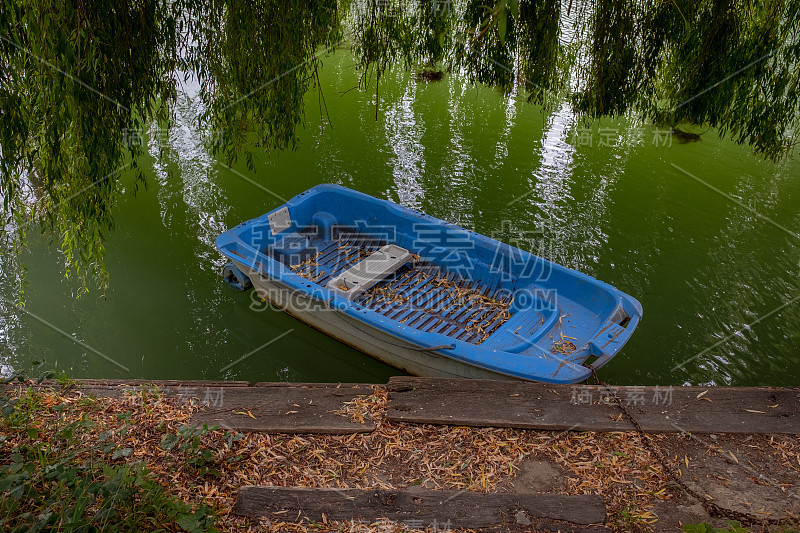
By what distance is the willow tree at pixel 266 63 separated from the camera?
331 cm

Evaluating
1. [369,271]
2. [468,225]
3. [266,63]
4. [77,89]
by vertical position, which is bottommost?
[468,225]

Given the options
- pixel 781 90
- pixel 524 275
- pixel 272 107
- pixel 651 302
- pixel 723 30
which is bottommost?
pixel 651 302

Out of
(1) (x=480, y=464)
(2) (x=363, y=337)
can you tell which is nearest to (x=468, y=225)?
(2) (x=363, y=337)

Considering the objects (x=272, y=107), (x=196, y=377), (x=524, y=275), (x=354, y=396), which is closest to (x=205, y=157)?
(x=196, y=377)

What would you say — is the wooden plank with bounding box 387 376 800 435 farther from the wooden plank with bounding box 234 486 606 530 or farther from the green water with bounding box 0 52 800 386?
the green water with bounding box 0 52 800 386

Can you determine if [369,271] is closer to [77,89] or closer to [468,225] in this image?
[468,225]

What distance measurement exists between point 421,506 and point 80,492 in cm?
154

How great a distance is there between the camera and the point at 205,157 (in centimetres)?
896

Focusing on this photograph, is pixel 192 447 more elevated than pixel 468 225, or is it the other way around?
pixel 192 447

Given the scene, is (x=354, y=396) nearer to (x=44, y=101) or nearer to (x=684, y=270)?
(x=44, y=101)

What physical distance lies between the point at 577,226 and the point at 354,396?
485 centimetres

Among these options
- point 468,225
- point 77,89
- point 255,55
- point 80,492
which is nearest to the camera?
point 80,492

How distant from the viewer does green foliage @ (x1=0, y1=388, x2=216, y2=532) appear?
251cm

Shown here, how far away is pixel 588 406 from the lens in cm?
365
